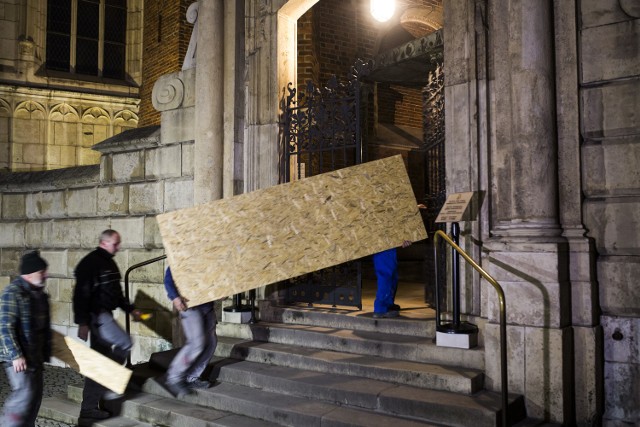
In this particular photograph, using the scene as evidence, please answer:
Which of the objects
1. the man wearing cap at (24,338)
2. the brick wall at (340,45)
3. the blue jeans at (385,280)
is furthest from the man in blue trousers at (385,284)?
the brick wall at (340,45)

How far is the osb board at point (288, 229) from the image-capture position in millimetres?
5203

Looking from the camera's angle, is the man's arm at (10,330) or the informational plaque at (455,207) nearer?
the man's arm at (10,330)

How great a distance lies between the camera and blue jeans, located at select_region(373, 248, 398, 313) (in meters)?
6.34

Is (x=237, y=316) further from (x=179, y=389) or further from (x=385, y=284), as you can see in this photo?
(x=385, y=284)

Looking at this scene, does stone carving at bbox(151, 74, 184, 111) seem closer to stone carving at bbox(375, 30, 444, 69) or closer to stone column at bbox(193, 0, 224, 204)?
stone column at bbox(193, 0, 224, 204)

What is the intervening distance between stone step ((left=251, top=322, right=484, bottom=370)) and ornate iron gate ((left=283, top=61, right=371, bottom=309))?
71cm

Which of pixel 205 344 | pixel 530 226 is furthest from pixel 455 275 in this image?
pixel 205 344

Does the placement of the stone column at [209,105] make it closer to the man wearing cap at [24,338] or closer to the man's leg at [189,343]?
the man's leg at [189,343]

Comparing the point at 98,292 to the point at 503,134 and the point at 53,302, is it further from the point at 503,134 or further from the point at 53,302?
the point at 53,302

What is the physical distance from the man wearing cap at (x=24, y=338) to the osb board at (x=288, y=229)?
118cm

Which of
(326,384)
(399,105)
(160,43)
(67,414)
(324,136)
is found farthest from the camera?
(160,43)

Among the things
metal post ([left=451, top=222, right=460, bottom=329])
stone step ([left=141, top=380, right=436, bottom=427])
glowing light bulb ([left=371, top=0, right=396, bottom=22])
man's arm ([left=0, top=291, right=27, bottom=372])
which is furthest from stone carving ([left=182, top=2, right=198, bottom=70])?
man's arm ([left=0, top=291, right=27, bottom=372])

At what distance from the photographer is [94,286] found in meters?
5.28

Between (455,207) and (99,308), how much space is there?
3458 millimetres
